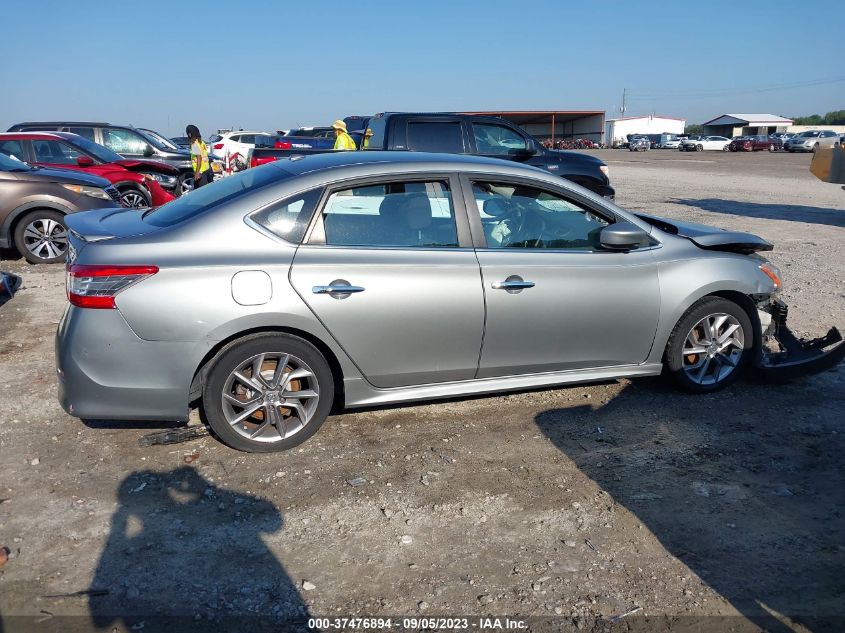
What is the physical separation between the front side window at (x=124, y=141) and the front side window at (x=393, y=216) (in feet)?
41.4

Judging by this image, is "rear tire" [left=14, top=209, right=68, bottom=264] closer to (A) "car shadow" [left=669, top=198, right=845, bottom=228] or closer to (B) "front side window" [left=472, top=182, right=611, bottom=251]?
(B) "front side window" [left=472, top=182, right=611, bottom=251]

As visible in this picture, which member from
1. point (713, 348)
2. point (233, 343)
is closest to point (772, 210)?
point (713, 348)

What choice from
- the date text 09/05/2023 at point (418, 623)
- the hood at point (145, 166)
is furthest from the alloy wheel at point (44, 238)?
the date text 09/05/2023 at point (418, 623)

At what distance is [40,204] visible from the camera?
30.9ft

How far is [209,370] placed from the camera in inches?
160

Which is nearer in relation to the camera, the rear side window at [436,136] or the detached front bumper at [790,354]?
the detached front bumper at [790,354]

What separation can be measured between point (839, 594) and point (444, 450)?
2.11m

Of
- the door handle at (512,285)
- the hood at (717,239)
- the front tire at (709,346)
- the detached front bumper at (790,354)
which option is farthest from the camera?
the detached front bumper at (790,354)

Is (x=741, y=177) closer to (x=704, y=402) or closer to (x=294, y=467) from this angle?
(x=704, y=402)

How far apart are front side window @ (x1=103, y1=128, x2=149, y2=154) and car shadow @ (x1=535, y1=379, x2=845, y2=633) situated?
13199 millimetres

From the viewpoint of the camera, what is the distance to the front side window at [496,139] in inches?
455

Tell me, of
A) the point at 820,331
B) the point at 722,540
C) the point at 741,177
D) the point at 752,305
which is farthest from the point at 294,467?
the point at 741,177

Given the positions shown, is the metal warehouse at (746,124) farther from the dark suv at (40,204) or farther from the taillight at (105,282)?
the taillight at (105,282)

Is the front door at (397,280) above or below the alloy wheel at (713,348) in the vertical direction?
above
